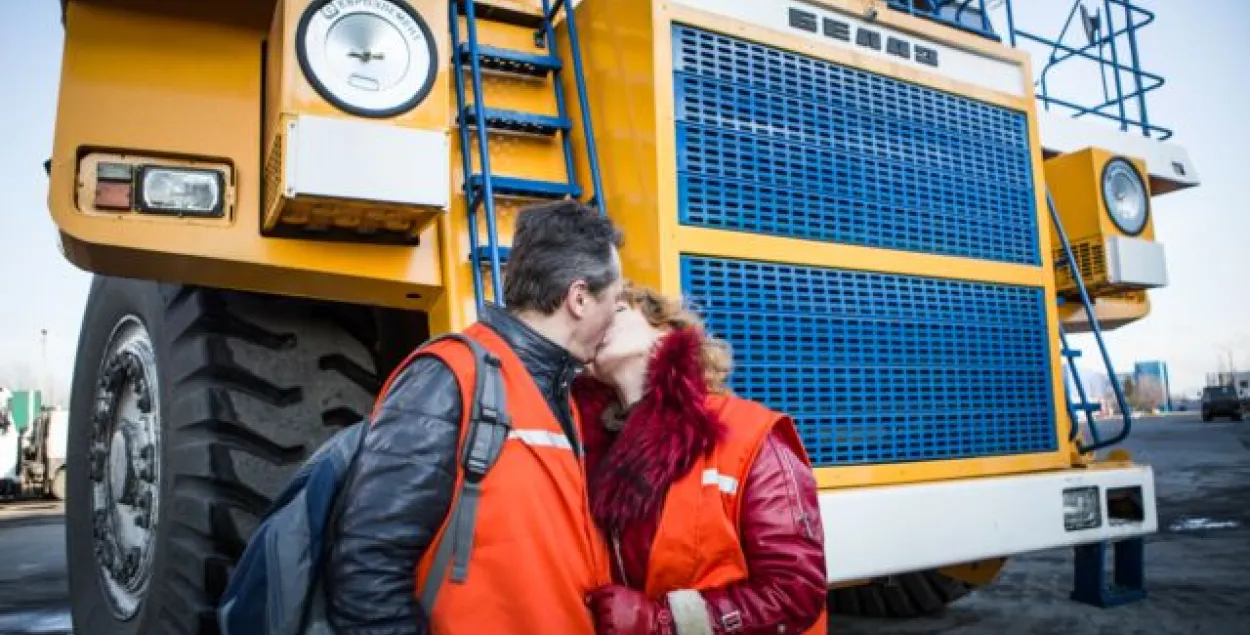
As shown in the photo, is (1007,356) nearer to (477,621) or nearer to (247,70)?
(477,621)

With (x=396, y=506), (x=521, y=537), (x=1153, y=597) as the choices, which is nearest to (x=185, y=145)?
(x=396, y=506)

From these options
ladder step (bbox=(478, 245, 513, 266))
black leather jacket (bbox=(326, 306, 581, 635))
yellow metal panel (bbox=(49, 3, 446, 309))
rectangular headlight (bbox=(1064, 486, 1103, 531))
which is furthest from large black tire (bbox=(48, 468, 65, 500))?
black leather jacket (bbox=(326, 306, 581, 635))

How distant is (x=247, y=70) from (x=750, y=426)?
1.82 meters

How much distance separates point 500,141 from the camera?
2807 mm

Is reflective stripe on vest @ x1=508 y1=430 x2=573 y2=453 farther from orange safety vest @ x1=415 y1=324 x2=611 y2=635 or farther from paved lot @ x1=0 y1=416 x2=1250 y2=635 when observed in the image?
paved lot @ x1=0 y1=416 x2=1250 y2=635

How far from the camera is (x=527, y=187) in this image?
2.63 metres

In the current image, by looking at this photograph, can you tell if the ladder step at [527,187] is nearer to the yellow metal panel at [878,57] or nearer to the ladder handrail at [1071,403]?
the yellow metal panel at [878,57]

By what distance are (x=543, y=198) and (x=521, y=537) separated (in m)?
1.50

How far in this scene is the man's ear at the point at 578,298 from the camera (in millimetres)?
1672

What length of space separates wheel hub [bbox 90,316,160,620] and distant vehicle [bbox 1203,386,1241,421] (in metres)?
53.4

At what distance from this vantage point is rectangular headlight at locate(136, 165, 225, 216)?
232cm

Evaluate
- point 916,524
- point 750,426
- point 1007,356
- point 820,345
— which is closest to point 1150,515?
point 1007,356

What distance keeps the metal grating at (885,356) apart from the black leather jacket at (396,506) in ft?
4.07

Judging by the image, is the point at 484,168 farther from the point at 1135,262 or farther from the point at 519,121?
the point at 1135,262
